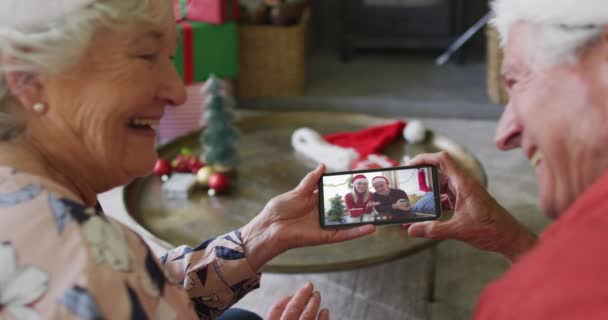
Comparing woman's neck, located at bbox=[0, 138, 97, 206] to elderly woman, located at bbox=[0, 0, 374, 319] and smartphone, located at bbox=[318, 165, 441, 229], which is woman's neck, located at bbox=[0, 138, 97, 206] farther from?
smartphone, located at bbox=[318, 165, 441, 229]

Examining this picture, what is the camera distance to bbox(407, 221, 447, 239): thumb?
1.20 meters

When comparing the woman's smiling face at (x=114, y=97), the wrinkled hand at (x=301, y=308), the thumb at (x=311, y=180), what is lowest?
the wrinkled hand at (x=301, y=308)

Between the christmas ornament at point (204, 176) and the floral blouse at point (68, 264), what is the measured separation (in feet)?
3.61

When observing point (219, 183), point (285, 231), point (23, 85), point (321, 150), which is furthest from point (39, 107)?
point (321, 150)

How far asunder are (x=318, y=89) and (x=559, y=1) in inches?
106

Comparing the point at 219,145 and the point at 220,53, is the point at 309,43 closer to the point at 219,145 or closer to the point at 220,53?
the point at 220,53

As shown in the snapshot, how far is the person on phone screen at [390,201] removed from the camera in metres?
1.29

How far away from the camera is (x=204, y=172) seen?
1.93m

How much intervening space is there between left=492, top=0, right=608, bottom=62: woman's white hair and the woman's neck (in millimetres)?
678

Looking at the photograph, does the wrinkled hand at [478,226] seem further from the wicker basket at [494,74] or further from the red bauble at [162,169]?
the wicker basket at [494,74]

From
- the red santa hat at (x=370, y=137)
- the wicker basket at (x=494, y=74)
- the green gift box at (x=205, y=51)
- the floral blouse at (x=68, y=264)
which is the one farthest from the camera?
the wicker basket at (x=494, y=74)

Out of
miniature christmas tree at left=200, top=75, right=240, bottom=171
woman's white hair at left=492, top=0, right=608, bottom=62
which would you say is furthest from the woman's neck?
miniature christmas tree at left=200, top=75, right=240, bottom=171

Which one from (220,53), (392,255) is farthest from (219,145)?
(220,53)

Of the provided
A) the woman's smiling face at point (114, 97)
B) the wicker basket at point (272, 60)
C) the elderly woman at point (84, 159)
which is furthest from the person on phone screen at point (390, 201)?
the wicker basket at point (272, 60)
